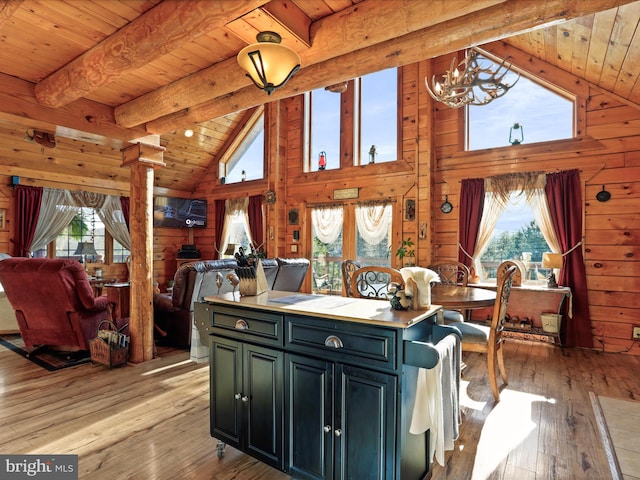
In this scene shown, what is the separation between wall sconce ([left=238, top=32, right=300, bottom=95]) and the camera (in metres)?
2.00

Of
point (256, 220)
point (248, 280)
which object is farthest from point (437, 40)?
point (256, 220)

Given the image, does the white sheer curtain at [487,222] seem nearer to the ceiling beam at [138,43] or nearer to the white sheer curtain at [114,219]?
the ceiling beam at [138,43]

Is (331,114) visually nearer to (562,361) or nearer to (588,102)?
(588,102)

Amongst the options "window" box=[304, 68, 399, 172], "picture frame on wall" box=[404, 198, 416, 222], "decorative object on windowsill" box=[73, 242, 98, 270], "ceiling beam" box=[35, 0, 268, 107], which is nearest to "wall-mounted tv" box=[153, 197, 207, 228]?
"decorative object on windowsill" box=[73, 242, 98, 270]

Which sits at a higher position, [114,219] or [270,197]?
[270,197]

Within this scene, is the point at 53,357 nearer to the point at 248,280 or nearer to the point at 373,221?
the point at 248,280

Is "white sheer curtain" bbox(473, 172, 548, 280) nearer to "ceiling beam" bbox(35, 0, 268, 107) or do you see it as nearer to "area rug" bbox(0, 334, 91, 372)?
"ceiling beam" bbox(35, 0, 268, 107)

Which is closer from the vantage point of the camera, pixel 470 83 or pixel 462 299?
pixel 462 299

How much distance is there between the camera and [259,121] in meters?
7.67

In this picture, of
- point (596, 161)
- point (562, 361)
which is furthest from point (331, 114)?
point (562, 361)

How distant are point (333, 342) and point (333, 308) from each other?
0.20m

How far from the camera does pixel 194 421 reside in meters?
2.53

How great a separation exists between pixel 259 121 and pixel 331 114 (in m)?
1.83

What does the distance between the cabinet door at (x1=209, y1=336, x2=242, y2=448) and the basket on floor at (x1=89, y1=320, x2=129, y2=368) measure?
2.03 m
